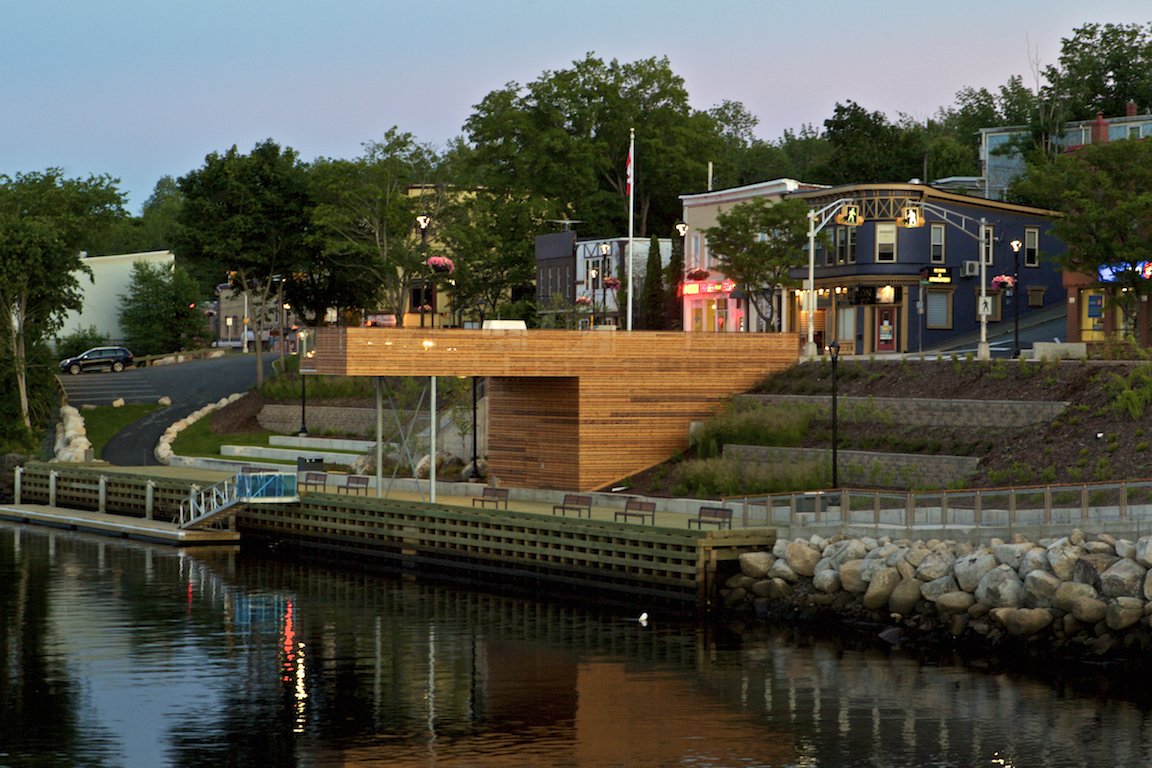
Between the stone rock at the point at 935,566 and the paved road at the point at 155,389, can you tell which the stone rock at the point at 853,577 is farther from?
the paved road at the point at 155,389

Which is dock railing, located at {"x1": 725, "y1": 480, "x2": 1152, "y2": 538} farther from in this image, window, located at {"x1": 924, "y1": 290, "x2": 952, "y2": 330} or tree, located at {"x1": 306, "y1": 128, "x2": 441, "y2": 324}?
tree, located at {"x1": 306, "y1": 128, "x2": 441, "y2": 324}

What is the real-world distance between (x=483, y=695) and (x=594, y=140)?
291 ft

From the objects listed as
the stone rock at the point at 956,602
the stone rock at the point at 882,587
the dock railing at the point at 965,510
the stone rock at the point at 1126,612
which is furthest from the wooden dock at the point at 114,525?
the stone rock at the point at 1126,612

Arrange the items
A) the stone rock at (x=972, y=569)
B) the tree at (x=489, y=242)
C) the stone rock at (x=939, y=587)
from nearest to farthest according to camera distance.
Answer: the stone rock at (x=972, y=569), the stone rock at (x=939, y=587), the tree at (x=489, y=242)

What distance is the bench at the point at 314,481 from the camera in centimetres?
5991

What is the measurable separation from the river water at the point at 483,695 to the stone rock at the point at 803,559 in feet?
9.75

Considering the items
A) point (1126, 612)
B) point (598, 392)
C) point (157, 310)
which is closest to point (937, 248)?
point (598, 392)

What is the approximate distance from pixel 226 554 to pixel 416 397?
17.5 meters

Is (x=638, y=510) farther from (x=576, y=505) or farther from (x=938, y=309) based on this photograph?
(x=938, y=309)

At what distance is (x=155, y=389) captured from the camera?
313 feet

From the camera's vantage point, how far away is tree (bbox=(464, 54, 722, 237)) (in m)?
114

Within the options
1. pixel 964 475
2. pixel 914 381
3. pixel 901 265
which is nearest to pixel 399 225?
pixel 901 265

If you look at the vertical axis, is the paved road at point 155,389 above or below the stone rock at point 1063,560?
above

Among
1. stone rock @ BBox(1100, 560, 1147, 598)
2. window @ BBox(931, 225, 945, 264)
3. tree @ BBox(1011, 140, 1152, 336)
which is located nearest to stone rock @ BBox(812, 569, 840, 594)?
stone rock @ BBox(1100, 560, 1147, 598)
